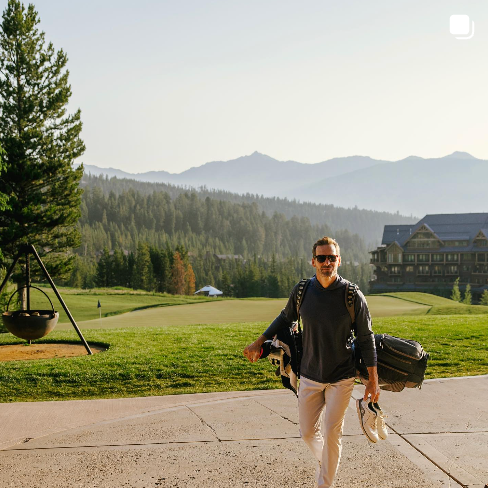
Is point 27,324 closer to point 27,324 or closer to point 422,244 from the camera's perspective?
point 27,324

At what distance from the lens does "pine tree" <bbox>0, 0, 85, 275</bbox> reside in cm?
3112

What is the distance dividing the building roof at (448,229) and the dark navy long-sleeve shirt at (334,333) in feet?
278

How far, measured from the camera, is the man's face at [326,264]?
15.0ft

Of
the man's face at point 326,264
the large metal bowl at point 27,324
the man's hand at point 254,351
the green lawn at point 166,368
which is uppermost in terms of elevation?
the man's face at point 326,264

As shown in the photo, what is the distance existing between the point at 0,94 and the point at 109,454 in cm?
3214

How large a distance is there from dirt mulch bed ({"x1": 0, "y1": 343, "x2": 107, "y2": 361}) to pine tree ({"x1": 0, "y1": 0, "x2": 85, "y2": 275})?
55.6ft

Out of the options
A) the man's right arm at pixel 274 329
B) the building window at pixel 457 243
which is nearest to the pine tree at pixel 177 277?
the building window at pixel 457 243

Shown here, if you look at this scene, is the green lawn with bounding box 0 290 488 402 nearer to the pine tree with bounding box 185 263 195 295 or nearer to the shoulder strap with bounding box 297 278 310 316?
the shoulder strap with bounding box 297 278 310 316

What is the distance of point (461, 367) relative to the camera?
35.4ft

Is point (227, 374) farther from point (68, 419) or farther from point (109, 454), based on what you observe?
point (109, 454)

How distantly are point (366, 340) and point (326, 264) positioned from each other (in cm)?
67

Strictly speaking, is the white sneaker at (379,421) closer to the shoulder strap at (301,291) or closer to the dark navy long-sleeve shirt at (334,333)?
the dark navy long-sleeve shirt at (334,333)

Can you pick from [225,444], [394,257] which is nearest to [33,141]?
[225,444]

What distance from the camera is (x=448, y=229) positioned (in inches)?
3435
